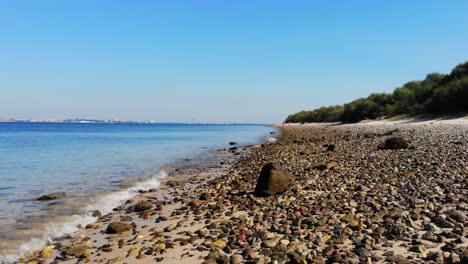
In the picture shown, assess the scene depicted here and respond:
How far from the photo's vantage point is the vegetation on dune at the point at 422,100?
59375mm

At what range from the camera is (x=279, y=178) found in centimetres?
1147

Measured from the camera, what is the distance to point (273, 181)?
1138 cm

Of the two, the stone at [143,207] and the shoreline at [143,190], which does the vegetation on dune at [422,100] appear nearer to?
the shoreline at [143,190]

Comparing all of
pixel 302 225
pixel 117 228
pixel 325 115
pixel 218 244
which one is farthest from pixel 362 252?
pixel 325 115

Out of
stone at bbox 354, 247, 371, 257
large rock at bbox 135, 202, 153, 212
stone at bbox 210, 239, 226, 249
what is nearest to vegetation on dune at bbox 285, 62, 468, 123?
large rock at bbox 135, 202, 153, 212

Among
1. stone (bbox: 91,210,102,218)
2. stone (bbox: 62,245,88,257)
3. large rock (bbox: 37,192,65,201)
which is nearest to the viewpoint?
stone (bbox: 62,245,88,257)

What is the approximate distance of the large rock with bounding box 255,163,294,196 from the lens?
37.2 feet

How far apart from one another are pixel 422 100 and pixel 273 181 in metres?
76.2

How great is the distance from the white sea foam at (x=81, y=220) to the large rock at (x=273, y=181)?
466 centimetres

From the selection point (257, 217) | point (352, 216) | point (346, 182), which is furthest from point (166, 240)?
point (346, 182)

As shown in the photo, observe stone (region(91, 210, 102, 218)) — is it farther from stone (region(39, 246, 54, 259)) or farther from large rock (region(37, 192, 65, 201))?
large rock (region(37, 192, 65, 201))

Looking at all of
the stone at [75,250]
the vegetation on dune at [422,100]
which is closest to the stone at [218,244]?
the stone at [75,250]

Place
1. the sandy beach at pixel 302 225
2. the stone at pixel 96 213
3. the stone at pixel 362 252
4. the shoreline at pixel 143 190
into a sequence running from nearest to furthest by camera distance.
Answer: the stone at pixel 362 252 → the sandy beach at pixel 302 225 → the shoreline at pixel 143 190 → the stone at pixel 96 213

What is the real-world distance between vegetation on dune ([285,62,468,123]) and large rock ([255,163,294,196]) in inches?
2199
